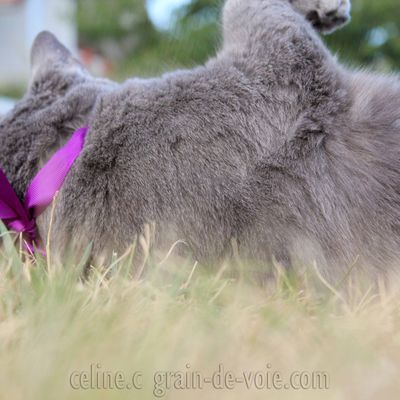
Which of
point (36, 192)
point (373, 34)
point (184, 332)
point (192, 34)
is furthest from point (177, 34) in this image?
point (184, 332)

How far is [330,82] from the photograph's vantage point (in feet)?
3.99

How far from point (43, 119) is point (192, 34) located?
265cm

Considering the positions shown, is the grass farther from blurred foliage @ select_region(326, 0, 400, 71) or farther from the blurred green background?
blurred foliage @ select_region(326, 0, 400, 71)

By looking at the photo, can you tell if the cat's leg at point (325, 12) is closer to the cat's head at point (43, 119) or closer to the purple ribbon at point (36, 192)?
the cat's head at point (43, 119)

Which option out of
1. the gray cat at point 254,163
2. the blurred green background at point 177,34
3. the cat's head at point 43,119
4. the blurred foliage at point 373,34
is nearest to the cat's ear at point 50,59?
the cat's head at point 43,119

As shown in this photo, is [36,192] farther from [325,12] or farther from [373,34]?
[373,34]

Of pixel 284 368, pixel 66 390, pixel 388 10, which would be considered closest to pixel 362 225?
pixel 284 368

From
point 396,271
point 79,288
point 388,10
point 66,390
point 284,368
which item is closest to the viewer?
point 66,390

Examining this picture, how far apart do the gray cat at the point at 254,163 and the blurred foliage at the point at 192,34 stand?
187 cm

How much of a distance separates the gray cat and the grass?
0.29ft

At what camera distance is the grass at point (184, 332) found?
0.67 meters

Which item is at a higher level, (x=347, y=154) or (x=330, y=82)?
(x=330, y=82)

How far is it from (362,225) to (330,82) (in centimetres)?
30

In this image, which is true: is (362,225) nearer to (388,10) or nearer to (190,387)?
(190,387)
